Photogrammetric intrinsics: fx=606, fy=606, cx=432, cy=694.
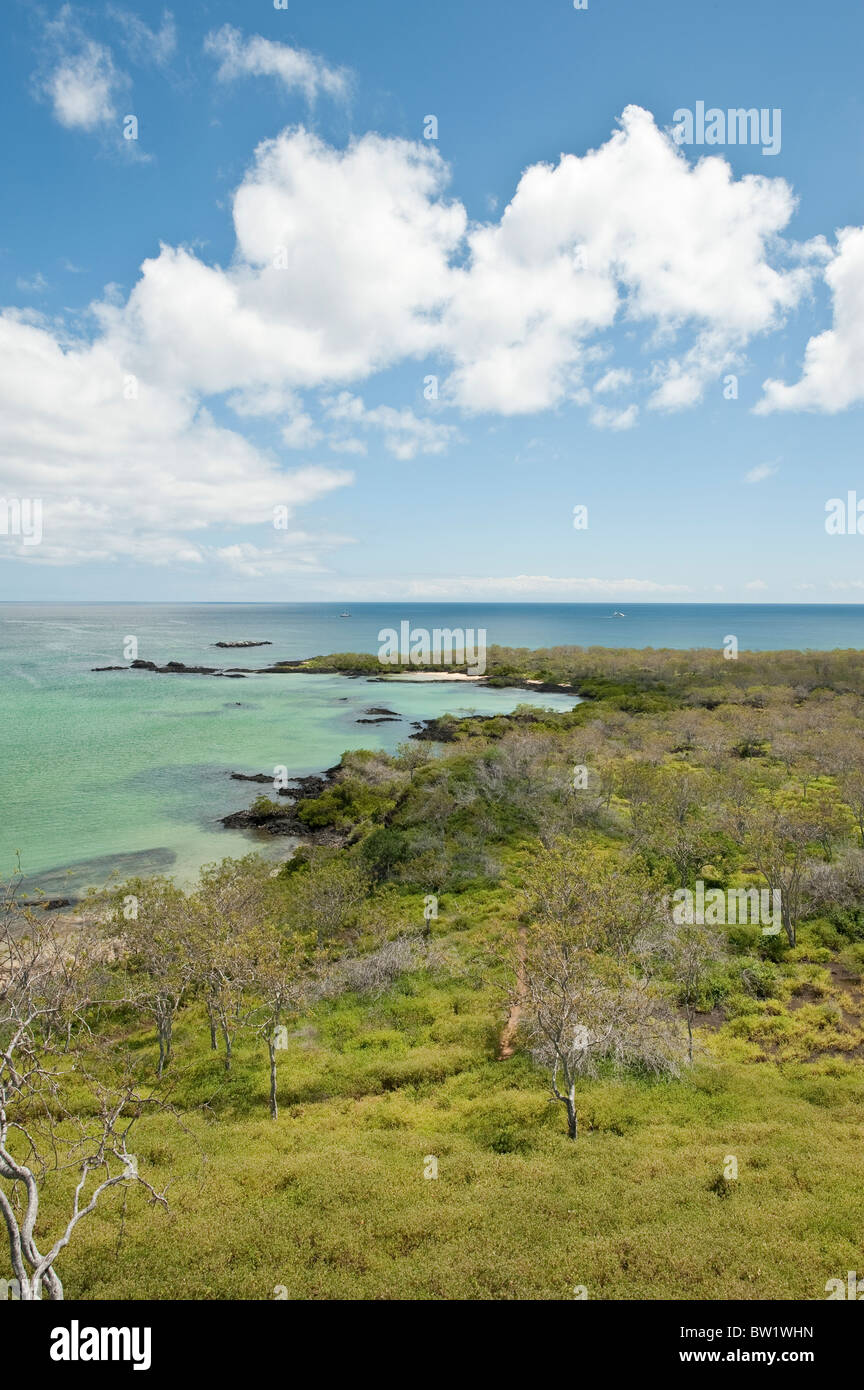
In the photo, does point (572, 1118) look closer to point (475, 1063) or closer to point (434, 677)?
point (475, 1063)

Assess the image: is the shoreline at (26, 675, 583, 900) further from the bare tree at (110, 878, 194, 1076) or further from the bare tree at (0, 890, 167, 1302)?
the bare tree at (0, 890, 167, 1302)

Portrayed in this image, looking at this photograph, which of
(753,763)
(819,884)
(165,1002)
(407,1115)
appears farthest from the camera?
(753,763)

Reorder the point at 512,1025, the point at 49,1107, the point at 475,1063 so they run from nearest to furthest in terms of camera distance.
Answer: the point at 49,1107 < the point at 475,1063 < the point at 512,1025

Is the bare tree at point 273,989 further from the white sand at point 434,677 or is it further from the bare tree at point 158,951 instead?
the white sand at point 434,677

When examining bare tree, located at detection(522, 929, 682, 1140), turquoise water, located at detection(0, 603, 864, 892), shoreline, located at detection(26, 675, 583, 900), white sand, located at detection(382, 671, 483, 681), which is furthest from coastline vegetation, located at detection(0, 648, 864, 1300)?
white sand, located at detection(382, 671, 483, 681)

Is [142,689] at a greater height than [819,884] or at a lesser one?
greater

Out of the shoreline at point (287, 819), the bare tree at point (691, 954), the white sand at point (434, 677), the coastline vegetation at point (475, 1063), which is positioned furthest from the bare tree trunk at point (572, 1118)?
the white sand at point (434, 677)

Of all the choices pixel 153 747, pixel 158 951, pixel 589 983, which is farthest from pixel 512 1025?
pixel 153 747

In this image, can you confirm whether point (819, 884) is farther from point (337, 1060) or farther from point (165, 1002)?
point (165, 1002)

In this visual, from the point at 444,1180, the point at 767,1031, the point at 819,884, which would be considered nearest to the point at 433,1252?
the point at 444,1180

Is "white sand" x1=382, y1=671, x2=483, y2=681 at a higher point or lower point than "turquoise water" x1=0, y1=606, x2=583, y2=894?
higher
